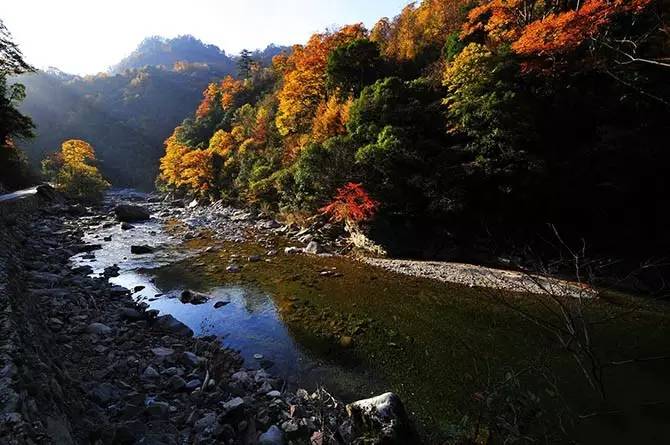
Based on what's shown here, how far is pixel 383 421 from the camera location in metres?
5.65

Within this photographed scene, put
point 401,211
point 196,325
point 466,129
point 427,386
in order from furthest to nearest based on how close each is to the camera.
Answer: point 401,211
point 466,129
point 196,325
point 427,386

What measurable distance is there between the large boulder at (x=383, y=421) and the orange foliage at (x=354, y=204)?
1132 centimetres

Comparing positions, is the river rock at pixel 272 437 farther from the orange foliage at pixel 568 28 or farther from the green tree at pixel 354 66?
the green tree at pixel 354 66

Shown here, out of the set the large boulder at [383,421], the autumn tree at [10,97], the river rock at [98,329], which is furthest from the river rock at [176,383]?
the autumn tree at [10,97]

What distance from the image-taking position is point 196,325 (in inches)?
411

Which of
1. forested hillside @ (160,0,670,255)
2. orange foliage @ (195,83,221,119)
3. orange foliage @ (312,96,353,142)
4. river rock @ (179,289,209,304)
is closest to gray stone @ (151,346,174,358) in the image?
river rock @ (179,289,209,304)

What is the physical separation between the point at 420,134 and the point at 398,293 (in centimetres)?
849

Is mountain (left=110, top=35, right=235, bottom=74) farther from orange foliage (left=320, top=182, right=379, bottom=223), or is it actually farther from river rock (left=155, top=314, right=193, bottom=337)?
river rock (left=155, top=314, right=193, bottom=337)

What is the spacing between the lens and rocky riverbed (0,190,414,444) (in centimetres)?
378

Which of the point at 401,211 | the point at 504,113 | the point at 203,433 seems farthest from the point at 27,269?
the point at 504,113

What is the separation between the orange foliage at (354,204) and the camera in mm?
16859

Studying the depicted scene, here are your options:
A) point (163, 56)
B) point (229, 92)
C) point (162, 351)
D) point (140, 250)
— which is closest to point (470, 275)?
point (162, 351)

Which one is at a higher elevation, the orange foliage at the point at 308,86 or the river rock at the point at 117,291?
the orange foliage at the point at 308,86

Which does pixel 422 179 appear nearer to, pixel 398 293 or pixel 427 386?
pixel 398 293
